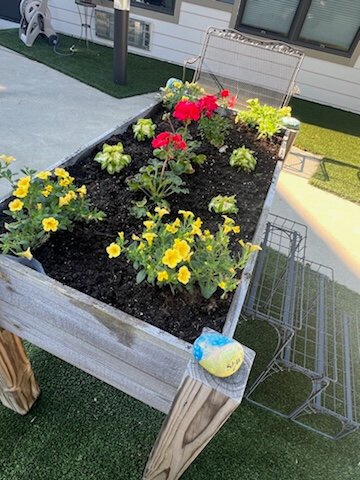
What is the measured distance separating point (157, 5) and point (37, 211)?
5000 millimetres

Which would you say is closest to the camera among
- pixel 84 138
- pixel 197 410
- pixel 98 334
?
pixel 197 410

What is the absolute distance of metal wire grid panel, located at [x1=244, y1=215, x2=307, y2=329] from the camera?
1536 millimetres

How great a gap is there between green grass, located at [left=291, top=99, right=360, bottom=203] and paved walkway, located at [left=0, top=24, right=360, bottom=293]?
0.52 feet

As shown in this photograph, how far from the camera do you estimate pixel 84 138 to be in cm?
307

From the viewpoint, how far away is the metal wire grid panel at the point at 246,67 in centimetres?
351

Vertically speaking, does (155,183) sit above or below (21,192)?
below

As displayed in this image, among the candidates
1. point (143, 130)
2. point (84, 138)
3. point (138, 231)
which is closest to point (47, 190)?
point (138, 231)

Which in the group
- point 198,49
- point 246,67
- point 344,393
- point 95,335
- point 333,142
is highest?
point 95,335

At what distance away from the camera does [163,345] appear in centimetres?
75

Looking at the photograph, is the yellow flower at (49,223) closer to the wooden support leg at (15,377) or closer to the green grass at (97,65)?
the wooden support leg at (15,377)

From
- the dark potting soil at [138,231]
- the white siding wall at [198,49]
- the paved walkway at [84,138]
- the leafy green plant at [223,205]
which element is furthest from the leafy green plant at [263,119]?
the white siding wall at [198,49]

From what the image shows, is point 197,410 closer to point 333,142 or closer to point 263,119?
point 263,119

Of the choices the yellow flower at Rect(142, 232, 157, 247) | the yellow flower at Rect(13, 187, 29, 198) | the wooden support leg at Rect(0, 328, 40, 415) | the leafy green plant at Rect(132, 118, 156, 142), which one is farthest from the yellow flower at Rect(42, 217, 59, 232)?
the leafy green plant at Rect(132, 118, 156, 142)

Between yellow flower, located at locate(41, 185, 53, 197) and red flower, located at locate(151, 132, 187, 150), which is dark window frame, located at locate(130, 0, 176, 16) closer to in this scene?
red flower, located at locate(151, 132, 187, 150)
